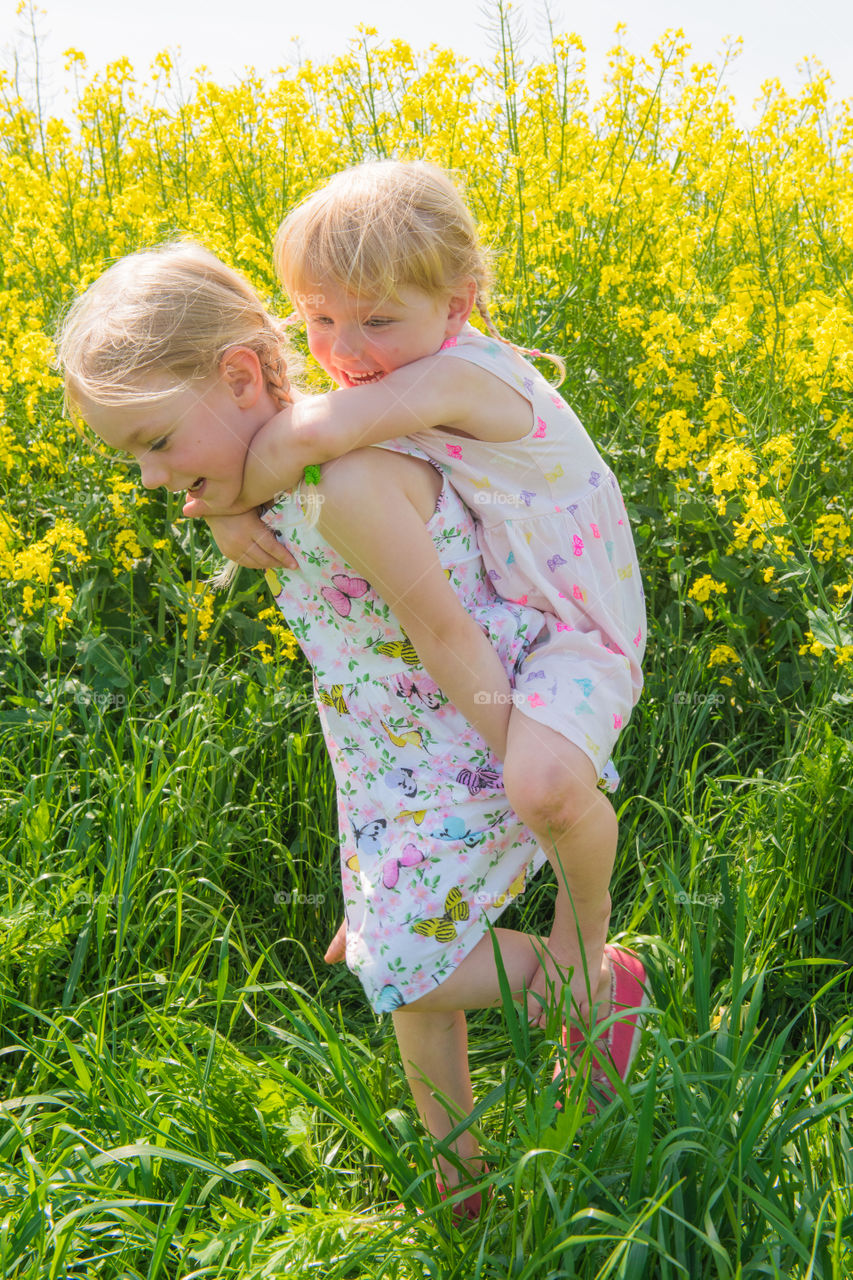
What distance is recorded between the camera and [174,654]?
99.0 inches

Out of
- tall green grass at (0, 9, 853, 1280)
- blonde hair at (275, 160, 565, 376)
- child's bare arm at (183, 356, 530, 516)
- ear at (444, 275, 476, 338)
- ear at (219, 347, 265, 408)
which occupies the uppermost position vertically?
blonde hair at (275, 160, 565, 376)

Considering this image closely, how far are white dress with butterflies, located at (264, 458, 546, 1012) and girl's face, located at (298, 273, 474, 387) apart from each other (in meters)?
0.20

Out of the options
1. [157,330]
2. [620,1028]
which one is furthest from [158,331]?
[620,1028]

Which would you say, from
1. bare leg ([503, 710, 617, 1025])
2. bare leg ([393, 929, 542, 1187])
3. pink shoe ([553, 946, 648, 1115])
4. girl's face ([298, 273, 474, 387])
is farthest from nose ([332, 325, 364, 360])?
pink shoe ([553, 946, 648, 1115])

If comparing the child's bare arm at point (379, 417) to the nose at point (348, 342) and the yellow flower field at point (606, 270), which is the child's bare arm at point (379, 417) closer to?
the nose at point (348, 342)

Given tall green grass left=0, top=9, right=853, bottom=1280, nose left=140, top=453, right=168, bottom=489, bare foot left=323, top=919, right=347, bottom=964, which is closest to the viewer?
tall green grass left=0, top=9, right=853, bottom=1280

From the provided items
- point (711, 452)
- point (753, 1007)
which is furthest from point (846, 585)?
point (753, 1007)

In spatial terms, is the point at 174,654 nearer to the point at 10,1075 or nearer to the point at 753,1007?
the point at 10,1075

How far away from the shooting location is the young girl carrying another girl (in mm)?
1346

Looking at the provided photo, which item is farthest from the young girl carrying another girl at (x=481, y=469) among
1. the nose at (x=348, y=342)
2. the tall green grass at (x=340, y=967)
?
the tall green grass at (x=340, y=967)

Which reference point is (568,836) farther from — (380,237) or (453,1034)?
(380,237)

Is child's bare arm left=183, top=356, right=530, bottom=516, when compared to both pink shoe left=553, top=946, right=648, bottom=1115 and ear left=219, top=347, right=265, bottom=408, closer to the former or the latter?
ear left=219, top=347, right=265, bottom=408

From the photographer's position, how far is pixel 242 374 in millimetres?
1429

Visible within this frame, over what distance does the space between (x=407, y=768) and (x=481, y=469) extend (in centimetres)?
43
